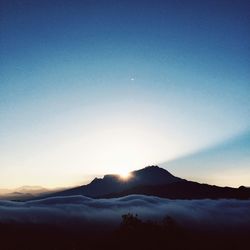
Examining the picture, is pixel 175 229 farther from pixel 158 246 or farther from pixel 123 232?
pixel 123 232

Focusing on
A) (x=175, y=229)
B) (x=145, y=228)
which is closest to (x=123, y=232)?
(x=145, y=228)

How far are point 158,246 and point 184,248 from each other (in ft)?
56.7

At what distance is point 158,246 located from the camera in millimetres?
142625

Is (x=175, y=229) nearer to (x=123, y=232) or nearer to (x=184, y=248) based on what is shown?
(x=184, y=248)

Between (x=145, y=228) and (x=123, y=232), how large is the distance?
9.09 metres

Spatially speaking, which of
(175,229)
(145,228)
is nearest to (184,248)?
(175,229)

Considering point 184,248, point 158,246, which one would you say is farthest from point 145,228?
point 184,248

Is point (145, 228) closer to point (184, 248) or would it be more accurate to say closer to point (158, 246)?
point (158, 246)

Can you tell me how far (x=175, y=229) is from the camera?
15275cm

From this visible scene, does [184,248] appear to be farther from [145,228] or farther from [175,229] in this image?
[145,228]

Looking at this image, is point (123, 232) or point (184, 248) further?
point (184, 248)

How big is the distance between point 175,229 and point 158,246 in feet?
44.6

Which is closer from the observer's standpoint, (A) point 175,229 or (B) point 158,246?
(B) point 158,246

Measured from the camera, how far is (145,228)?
143500mm
